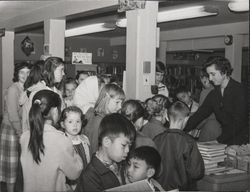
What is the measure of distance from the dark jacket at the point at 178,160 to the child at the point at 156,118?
1.29 feet

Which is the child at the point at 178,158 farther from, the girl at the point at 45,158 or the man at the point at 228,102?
the man at the point at 228,102

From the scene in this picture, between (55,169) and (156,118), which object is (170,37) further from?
(55,169)

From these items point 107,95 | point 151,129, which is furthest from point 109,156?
point 151,129

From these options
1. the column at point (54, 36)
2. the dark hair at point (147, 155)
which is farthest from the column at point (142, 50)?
the column at point (54, 36)

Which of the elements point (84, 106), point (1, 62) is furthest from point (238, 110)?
point (1, 62)

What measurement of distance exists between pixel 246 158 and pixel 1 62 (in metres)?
2.49

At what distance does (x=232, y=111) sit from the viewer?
349 cm

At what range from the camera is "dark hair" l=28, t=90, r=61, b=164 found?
242 cm

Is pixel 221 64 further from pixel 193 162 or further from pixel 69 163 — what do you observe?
pixel 69 163

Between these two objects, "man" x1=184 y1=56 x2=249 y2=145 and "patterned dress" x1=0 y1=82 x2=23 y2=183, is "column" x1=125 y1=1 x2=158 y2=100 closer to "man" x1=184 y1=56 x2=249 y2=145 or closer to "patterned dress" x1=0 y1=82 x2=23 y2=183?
"man" x1=184 y1=56 x2=249 y2=145

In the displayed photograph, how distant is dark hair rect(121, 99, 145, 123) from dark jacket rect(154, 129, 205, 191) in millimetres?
259

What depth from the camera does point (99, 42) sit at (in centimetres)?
1253

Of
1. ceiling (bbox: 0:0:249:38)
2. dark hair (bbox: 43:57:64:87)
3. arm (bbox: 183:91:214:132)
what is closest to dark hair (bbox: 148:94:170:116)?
arm (bbox: 183:91:214:132)

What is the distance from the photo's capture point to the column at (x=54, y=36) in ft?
21.1
